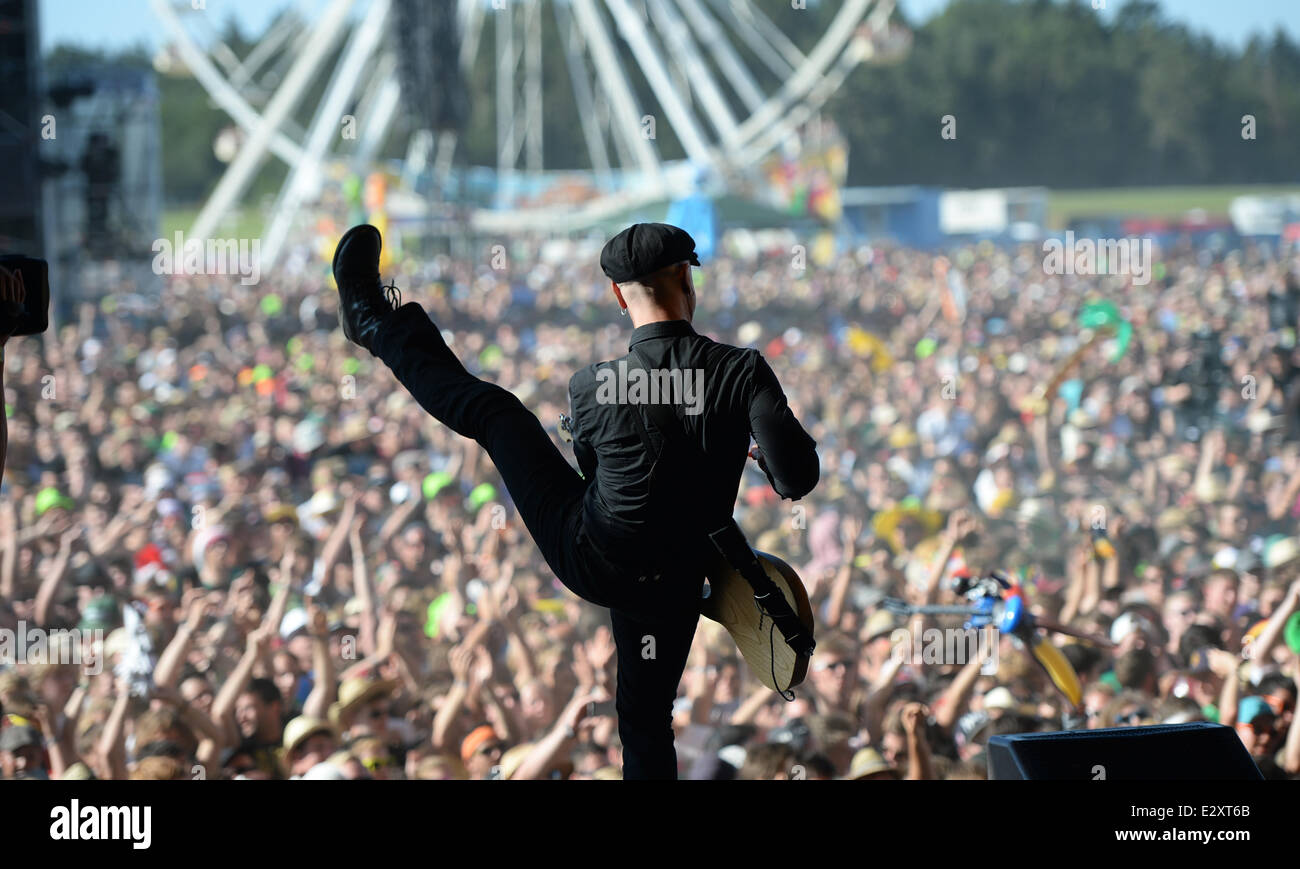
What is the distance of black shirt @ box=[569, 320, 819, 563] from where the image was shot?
2396 mm

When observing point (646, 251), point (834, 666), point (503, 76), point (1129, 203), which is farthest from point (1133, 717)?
point (1129, 203)

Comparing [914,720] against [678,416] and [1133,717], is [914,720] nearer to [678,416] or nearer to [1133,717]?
[1133,717]

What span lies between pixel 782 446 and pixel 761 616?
1.22 feet

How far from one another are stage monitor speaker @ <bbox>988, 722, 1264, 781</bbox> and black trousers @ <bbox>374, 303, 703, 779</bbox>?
564 millimetres

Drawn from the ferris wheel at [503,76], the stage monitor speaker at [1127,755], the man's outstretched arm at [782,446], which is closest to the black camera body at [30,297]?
the man's outstretched arm at [782,446]

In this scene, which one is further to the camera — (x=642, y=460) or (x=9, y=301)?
(x=642, y=460)

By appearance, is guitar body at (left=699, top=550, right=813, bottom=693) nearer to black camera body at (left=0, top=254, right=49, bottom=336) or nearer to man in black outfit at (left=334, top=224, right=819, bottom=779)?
man in black outfit at (left=334, top=224, right=819, bottom=779)

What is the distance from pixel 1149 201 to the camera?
49.3 m

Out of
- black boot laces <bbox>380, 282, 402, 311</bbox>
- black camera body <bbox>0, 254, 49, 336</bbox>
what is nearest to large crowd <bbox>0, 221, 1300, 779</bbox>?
black boot laces <bbox>380, 282, 402, 311</bbox>

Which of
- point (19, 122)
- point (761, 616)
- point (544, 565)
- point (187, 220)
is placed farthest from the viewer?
point (187, 220)

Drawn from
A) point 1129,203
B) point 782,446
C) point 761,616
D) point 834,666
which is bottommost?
point 834,666

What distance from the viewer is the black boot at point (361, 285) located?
2732 millimetres
